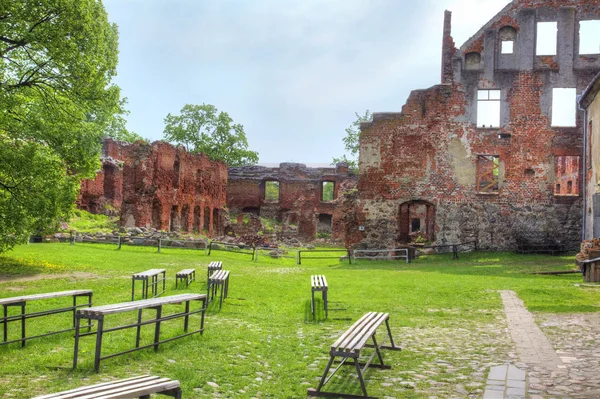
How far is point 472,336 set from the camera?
901 centimetres

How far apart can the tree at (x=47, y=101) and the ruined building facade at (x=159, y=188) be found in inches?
669

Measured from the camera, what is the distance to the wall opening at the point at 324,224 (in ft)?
171

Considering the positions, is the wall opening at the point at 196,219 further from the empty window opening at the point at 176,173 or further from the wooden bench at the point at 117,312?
the wooden bench at the point at 117,312

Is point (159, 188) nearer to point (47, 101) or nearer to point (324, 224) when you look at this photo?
point (47, 101)

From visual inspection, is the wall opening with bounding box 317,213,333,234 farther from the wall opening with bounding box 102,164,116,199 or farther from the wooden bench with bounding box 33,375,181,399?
the wooden bench with bounding box 33,375,181,399

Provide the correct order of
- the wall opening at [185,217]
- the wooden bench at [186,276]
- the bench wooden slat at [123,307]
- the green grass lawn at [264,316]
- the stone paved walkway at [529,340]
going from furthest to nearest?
1. the wall opening at [185,217]
2. the wooden bench at [186,276]
3. the stone paved walkway at [529,340]
4. the bench wooden slat at [123,307]
5. the green grass lawn at [264,316]

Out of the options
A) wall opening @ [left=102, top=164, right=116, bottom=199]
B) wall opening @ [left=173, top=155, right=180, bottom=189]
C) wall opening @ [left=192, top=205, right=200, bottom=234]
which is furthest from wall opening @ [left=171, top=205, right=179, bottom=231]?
wall opening @ [left=102, top=164, right=116, bottom=199]

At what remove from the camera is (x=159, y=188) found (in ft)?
117

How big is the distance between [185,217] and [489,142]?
2118cm

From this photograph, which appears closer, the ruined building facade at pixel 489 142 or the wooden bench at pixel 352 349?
the wooden bench at pixel 352 349

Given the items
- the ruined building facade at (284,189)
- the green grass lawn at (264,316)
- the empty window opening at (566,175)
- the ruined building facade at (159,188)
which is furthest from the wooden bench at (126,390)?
the ruined building facade at (284,189)

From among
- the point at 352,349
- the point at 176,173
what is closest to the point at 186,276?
the point at 352,349

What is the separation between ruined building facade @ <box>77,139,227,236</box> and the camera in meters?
34.3

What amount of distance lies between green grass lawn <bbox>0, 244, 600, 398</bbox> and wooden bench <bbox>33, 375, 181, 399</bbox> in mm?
1181
